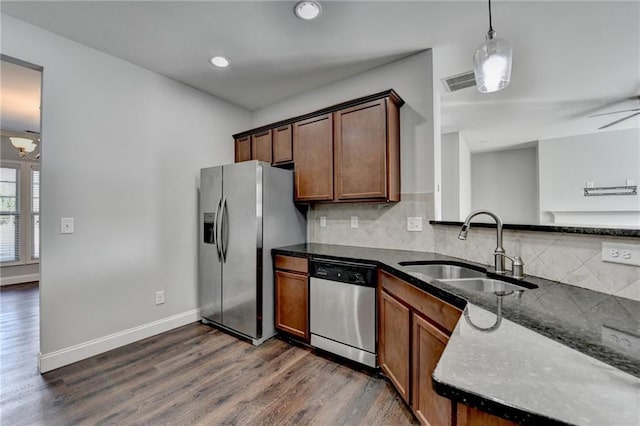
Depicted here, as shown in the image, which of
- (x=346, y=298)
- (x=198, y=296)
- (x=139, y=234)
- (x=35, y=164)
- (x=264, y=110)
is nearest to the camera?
(x=346, y=298)

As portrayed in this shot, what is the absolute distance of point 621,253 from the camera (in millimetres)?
1163

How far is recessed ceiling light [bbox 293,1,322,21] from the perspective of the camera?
6.31ft

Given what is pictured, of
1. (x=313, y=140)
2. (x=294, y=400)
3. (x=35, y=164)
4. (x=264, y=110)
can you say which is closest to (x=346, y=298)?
(x=294, y=400)

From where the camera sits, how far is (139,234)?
2.74 meters

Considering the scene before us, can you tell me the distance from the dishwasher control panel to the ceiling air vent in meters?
2.35

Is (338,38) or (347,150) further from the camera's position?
(347,150)

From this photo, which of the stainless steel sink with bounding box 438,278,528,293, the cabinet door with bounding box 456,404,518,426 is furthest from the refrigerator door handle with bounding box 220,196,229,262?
the cabinet door with bounding box 456,404,518,426

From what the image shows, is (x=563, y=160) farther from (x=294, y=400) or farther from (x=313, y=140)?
(x=294, y=400)

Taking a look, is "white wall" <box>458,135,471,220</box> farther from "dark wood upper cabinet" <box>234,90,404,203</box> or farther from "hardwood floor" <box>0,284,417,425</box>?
"hardwood floor" <box>0,284,417,425</box>

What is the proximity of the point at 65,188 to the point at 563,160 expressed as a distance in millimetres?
7269

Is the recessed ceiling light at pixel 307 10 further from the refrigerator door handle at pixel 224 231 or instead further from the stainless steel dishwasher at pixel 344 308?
the stainless steel dishwasher at pixel 344 308

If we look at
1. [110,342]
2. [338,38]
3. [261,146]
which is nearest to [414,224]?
[338,38]

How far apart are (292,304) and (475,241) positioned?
166 cm

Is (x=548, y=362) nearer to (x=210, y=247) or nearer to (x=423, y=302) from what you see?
(x=423, y=302)
